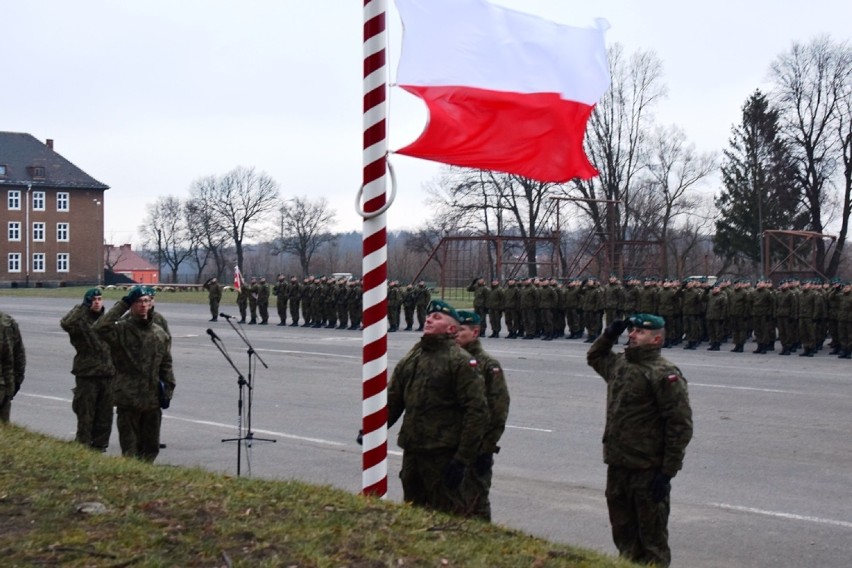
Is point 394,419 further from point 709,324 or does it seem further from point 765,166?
point 765,166

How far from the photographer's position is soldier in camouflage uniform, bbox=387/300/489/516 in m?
6.71

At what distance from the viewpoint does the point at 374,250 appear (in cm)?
666

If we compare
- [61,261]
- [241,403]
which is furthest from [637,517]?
[61,261]

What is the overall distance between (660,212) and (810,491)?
5332 centimetres

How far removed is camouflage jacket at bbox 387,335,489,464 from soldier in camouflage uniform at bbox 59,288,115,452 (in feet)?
16.6

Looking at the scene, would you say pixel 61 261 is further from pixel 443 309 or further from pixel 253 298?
pixel 443 309

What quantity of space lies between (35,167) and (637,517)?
3713 inches

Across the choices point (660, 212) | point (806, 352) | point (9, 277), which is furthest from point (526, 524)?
point (9, 277)

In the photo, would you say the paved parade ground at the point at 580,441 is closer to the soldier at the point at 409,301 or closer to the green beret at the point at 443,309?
the green beret at the point at 443,309

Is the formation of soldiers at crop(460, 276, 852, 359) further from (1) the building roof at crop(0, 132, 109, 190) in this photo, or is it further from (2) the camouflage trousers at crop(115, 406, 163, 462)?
(1) the building roof at crop(0, 132, 109, 190)

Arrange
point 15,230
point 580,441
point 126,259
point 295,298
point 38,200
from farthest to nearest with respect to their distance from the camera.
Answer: point 126,259
point 38,200
point 15,230
point 295,298
point 580,441

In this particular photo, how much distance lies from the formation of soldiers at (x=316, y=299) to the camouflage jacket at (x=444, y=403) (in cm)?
2872

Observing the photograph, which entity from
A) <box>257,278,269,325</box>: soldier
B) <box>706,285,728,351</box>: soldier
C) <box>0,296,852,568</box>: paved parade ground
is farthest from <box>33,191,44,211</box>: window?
<box>706,285,728,351</box>: soldier

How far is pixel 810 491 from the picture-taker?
9914mm
